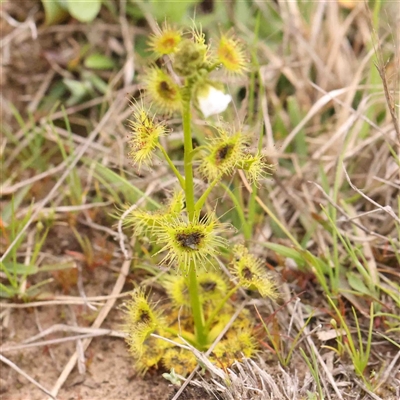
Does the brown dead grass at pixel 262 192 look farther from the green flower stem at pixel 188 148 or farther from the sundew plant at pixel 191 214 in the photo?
the green flower stem at pixel 188 148

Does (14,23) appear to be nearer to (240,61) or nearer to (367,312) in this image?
(240,61)

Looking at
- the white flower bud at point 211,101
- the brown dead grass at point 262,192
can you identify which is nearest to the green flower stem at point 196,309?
the brown dead grass at point 262,192

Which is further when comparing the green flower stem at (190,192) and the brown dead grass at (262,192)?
the brown dead grass at (262,192)

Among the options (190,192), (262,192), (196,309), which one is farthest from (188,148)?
(262,192)

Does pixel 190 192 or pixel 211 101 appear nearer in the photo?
pixel 211 101

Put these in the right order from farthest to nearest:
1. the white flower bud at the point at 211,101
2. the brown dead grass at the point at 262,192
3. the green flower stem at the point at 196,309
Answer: the brown dead grass at the point at 262,192
the green flower stem at the point at 196,309
the white flower bud at the point at 211,101

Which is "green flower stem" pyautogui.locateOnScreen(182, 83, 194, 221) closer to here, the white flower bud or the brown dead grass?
the white flower bud

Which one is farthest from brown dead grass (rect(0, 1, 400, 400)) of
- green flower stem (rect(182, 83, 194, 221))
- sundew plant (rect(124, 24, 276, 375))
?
green flower stem (rect(182, 83, 194, 221))

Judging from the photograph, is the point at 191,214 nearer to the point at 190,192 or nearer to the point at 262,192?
the point at 190,192
